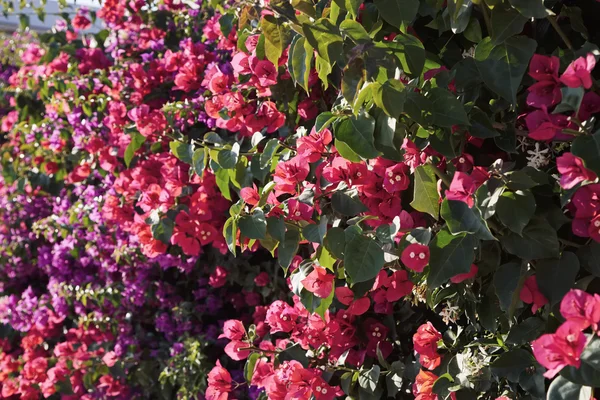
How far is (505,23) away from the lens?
1127 mm

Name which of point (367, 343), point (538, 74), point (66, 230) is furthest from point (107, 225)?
point (538, 74)

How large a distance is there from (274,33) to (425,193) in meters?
0.37

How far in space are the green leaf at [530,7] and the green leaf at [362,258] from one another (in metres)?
0.42

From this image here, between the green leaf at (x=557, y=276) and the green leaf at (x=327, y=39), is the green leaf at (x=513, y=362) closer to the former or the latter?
the green leaf at (x=557, y=276)

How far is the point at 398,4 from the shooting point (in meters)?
1.19

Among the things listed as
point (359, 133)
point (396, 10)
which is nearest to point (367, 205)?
point (359, 133)

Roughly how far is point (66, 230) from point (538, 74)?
2197mm

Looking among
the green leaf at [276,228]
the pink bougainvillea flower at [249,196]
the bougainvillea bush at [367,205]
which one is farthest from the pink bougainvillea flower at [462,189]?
the pink bougainvillea flower at [249,196]

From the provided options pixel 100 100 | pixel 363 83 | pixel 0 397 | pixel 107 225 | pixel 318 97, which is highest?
pixel 363 83

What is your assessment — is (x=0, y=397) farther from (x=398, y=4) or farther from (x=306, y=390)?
(x=398, y=4)

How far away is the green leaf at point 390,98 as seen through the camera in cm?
109

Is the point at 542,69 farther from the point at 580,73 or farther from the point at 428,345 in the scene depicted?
the point at 428,345

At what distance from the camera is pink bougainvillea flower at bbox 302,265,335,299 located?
133 cm

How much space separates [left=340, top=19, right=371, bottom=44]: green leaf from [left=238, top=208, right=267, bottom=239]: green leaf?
359mm
